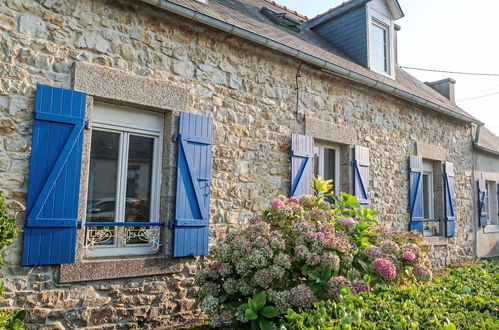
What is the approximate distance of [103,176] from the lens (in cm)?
426

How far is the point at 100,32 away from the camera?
418 cm

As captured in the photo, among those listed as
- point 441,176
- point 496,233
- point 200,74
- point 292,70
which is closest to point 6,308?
point 200,74

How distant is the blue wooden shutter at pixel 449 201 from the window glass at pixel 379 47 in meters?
2.75

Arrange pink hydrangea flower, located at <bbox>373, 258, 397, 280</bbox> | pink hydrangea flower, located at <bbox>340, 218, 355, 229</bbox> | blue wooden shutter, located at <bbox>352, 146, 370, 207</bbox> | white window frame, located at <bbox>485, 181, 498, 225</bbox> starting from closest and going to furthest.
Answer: pink hydrangea flower, located at <bbox>373, 258, 397, 280</bbox>, pink hydrangea flower, located at <bbox>340, 218, 355, 229</bbox>, blue wooden shutter, located at <bbox>352, 146, 370, 207</bbox>, white window frame, located at <bbox>485, 181, 498, 225</bbox>

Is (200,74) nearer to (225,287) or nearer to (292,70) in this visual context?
(292,70)

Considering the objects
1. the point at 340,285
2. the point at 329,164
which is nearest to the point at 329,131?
the point at 329,164

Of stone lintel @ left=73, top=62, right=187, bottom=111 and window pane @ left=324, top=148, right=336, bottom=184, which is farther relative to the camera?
window pane @ left=324, top=148, right=336, bottom=184

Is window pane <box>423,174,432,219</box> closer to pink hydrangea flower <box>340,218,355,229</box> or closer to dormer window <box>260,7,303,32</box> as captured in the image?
dormer window <box>260,7,303,32</box>

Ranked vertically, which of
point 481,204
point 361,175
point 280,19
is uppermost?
point 280,19

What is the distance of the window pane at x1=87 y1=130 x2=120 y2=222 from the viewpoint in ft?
13.7

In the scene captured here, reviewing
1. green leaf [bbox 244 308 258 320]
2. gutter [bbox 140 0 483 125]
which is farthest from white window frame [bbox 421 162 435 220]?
green leaf [bbox 244 308 258 320]

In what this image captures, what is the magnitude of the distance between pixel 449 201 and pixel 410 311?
291 inches

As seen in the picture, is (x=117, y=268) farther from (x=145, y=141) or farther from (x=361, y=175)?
(x=361, y=175)

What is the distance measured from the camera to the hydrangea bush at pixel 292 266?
3287mm
